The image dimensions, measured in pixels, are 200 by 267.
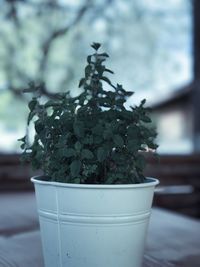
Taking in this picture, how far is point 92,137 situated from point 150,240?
1.39m

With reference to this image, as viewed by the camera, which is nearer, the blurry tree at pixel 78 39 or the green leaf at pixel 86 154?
the green leaf at pixel 86 154

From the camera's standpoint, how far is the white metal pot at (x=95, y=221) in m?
1.79

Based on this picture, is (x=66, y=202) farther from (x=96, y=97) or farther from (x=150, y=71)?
(x=150, y=71)

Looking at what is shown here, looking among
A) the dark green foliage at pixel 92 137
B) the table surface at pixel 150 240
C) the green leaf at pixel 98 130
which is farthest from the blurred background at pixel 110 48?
the green leaf at pixel 98 130

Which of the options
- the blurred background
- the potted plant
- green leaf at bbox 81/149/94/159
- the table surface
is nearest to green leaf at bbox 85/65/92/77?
the potted plant

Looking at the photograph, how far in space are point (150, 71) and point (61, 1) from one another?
212cm

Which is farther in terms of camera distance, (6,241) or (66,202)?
(6,241)

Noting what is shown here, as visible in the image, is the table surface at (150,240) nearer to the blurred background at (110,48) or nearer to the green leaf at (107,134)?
the green leaf at (107,134)

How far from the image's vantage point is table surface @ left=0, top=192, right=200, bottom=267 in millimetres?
2504

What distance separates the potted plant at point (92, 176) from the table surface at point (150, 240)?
0.58m

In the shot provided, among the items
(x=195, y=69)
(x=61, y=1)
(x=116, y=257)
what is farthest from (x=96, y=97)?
(x=61, y=1)

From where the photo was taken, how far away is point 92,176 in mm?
1946

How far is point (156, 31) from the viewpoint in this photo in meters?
8.30

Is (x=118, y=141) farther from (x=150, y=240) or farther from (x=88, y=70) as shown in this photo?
(x=150, y=240)
